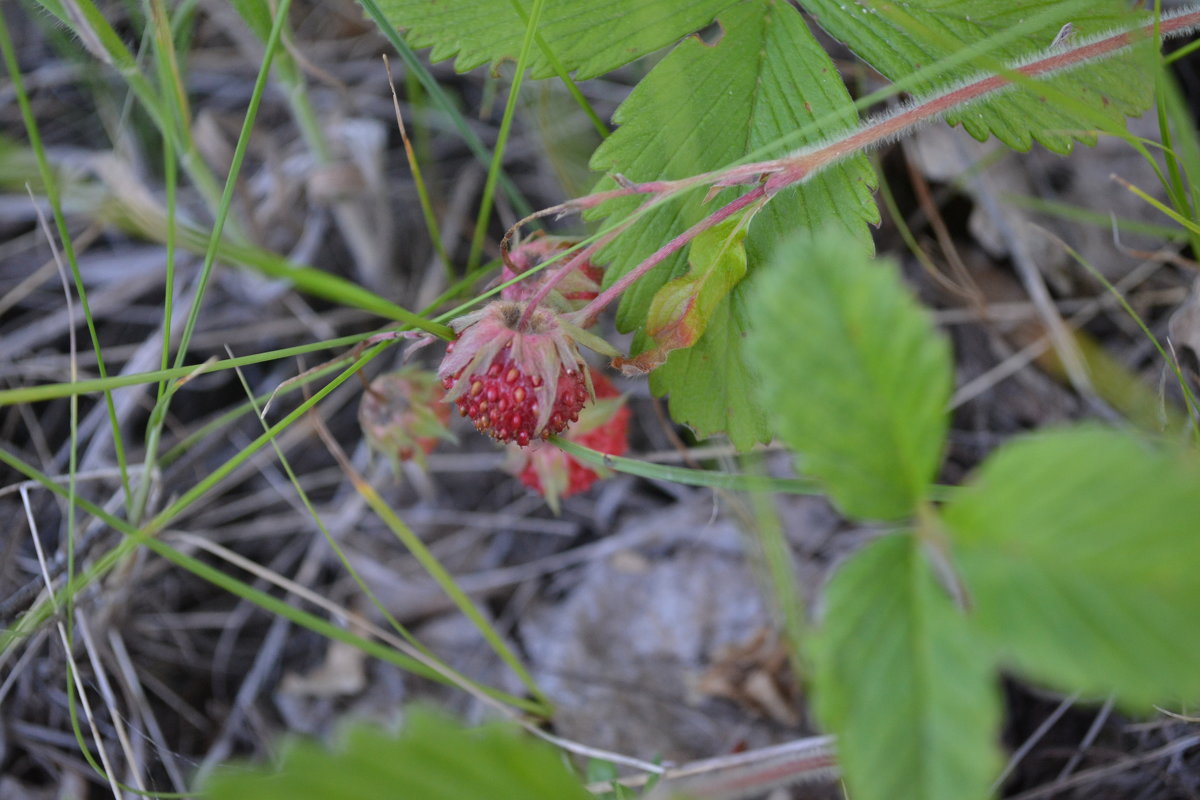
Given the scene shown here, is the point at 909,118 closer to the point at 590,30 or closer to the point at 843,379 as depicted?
the point at 590,30

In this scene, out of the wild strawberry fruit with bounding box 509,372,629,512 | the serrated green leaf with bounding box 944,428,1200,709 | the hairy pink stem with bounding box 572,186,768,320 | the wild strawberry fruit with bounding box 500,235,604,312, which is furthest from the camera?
the wild strawberry fruit with bounding box 509,372,629,512

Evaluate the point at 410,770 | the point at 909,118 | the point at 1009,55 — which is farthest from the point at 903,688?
the point at 1009,55

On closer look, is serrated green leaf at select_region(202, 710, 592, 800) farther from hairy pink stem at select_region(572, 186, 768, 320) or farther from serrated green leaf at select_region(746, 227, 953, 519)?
hairy pink stem at select_region(572, 186, 768, 320)

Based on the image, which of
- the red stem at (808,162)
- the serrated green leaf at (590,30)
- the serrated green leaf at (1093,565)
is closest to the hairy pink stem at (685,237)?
the red stem at (808,162)

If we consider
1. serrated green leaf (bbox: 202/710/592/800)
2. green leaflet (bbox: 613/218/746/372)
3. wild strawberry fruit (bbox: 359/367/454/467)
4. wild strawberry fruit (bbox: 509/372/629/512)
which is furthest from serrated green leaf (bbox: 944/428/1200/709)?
wild strawberry fruit (bbox: 359/367/454/467)

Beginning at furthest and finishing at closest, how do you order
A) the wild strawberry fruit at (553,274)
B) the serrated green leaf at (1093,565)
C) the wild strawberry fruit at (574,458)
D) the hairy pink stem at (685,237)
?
the wild strawberry fruit at (574,458), the wild strawberry fruit at (553,274), the hairy pink stem at (685,237), the serrated green leaf at (1093,565)

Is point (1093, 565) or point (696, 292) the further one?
point (696, 292)

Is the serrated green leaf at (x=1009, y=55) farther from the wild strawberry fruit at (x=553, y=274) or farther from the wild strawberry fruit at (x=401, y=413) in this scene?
the wild strawberry fruit at (x=401, y=413)
